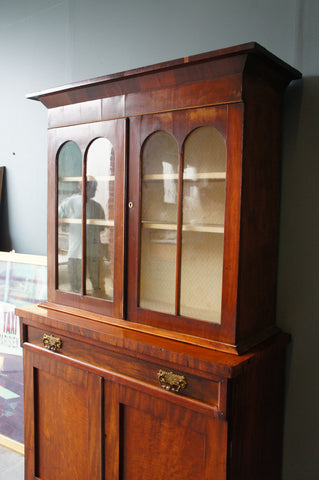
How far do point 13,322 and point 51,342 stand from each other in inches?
27.8

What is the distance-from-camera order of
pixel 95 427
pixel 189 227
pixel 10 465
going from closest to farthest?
pixel 189 227 < pixel 95 427 < pixel 10 465

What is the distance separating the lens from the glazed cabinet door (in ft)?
4.53

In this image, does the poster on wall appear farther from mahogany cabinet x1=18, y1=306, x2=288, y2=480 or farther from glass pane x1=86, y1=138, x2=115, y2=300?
glass pane x1=86, y1=138, x2=115, y2=300

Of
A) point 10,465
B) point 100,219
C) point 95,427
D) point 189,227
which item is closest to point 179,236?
point 189,227

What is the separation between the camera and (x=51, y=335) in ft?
4.91

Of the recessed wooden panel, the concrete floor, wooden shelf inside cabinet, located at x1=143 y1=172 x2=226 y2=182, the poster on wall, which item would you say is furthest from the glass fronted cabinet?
the concrete floor

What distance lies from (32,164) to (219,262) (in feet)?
4.26

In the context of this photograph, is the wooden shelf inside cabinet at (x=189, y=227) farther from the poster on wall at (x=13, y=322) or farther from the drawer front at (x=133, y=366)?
the poster on wall at (x=13, y=322)

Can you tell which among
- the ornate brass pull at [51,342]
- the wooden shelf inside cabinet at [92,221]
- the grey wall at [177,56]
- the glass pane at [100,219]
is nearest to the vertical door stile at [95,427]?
the ornate brass pull at [51,342]

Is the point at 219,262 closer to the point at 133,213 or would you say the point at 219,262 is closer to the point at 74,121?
the point at 133,213

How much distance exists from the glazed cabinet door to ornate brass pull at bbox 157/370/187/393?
10.2 inches

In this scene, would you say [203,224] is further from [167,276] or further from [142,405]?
[142,405]

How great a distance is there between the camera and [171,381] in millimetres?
1172

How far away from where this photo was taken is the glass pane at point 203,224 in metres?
1.18
